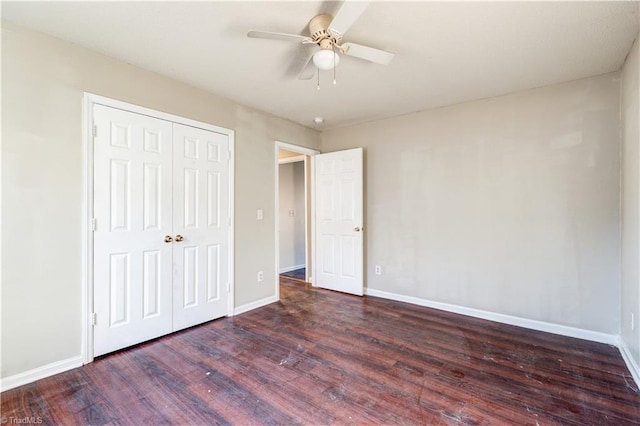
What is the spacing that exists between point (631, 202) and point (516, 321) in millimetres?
1482

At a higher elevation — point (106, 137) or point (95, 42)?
point (95, 42)

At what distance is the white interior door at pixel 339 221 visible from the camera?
4004 millimetres

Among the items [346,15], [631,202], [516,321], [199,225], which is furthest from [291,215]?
[631,202]

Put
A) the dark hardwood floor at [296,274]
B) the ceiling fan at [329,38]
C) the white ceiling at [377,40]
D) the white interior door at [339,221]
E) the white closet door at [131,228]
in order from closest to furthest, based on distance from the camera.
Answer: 1. the ceiling fan at [329,38]
2. the white ceiling at [377,40]
3. the white closet door at [131,228]
4. the white interior door at [339,221]
5. the dark hardwood floor at [296,274]

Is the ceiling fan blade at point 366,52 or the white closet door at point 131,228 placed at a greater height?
the ceiling fan blade at point 366,52

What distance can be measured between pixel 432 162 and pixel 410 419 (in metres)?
2.73

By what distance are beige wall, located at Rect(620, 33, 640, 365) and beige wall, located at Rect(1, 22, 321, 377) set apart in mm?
3856

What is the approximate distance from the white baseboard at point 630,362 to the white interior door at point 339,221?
2.51 metres

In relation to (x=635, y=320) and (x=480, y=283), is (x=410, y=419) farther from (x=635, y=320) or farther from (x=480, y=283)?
(x=480, y=283)

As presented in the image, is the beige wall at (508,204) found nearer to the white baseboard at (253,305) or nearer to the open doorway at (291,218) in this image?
the white baseboard at (253,305)

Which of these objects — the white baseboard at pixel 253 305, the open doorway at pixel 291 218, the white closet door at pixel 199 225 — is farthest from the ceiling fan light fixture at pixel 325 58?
the open doorway at pixel 291 218

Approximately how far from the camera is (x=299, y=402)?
5.82 ft

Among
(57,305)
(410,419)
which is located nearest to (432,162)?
(410,419)

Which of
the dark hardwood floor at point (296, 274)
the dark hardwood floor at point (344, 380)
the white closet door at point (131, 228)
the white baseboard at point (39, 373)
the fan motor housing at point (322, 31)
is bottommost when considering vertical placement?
the dark hardwood floor at point (344, 380)
